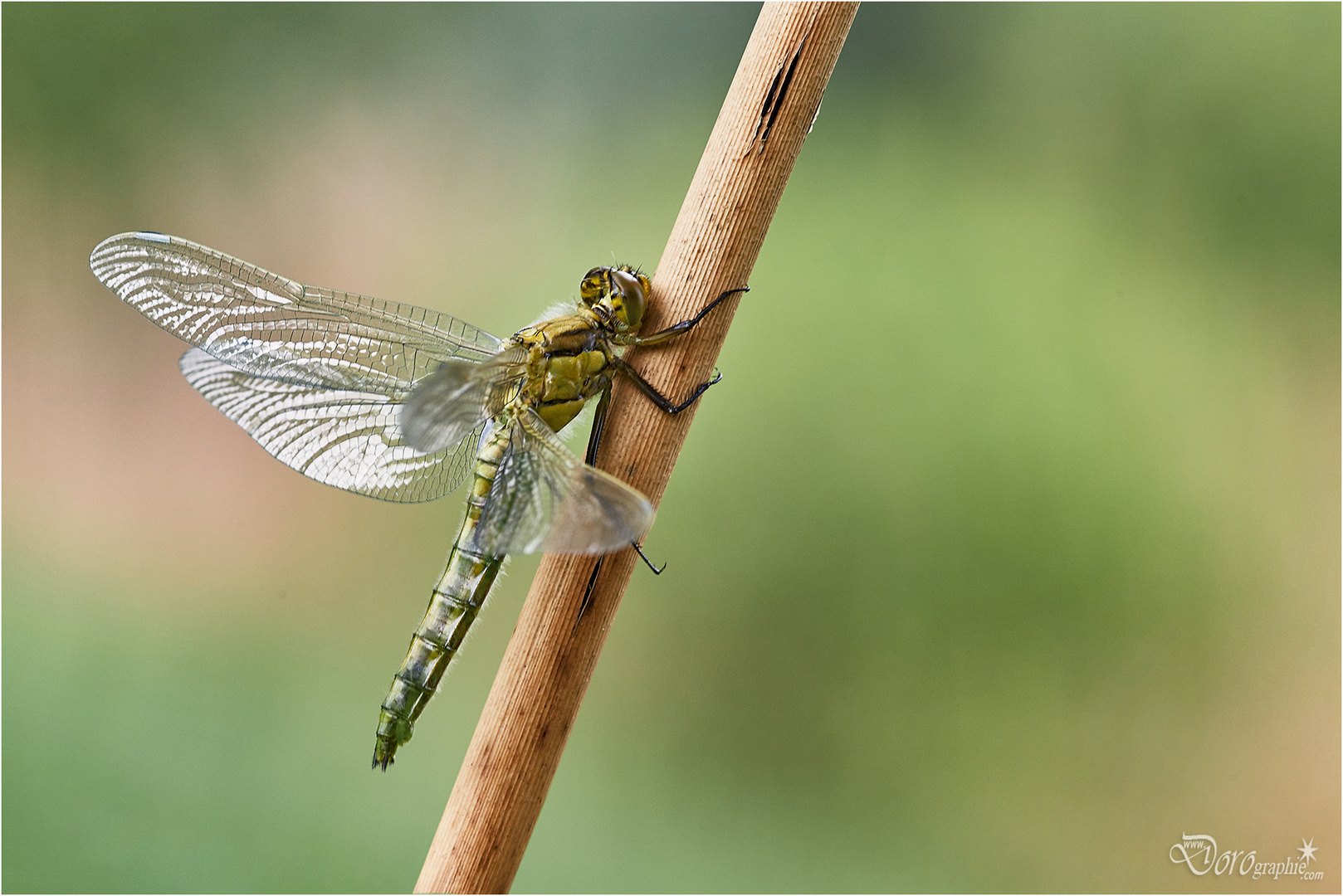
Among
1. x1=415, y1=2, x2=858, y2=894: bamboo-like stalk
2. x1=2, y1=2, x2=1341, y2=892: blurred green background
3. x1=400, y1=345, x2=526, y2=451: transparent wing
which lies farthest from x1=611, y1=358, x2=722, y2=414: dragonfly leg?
x1=2, y1=2, x2=1341, y2=892: blurred green background

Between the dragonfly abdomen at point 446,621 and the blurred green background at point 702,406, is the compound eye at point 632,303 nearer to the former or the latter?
the dragonfly abdomen at point 446,621

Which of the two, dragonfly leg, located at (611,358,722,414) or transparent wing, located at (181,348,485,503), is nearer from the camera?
dragonfly leg, located at (611,358,722,414)

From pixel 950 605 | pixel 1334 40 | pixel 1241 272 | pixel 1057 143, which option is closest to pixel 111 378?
pixel 950 605

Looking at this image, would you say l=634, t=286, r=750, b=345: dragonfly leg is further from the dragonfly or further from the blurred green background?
the blurred green background

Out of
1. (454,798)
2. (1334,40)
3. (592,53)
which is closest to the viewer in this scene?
(454,798)

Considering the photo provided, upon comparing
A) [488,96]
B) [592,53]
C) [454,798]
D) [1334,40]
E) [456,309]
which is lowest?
[454,798]

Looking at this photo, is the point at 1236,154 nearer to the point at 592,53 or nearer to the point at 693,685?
the point at 592,53
